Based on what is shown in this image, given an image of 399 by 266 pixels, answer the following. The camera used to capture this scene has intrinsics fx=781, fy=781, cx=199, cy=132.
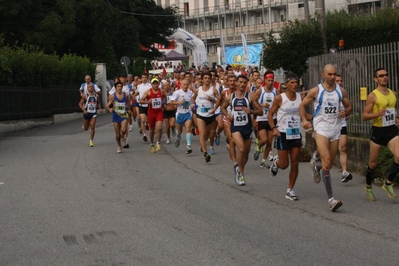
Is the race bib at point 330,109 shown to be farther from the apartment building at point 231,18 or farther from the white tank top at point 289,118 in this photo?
the apartment building at point 231,18

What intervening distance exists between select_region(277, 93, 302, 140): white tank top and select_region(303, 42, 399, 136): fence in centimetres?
376

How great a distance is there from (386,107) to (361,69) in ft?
17.1

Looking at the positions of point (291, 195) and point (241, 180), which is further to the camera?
point (241, 180)

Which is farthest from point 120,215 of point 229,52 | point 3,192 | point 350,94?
point 229,52

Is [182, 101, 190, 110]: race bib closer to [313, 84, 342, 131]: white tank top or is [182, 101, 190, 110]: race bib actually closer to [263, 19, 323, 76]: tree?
[313, 84, 342, 131]: white tank top

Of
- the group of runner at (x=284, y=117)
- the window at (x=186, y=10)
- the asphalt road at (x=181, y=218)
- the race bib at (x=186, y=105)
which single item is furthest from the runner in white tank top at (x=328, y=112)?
the window at (x=186, y=10)

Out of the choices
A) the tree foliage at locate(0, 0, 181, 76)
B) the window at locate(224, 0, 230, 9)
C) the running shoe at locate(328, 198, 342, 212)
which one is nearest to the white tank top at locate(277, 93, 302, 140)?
the running shoe at locate(328, 198, 342, 212)

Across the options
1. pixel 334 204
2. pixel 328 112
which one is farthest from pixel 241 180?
pixel 334 204

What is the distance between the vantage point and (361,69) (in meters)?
16.4

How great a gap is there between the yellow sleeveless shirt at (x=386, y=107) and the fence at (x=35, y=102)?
65.2ft

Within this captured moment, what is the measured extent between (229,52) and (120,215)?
62.1 m

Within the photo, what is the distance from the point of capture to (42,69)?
34719 mm

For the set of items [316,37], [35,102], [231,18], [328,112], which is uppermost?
[231,18]

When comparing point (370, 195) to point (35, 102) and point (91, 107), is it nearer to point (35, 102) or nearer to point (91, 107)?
point (91, 107)
